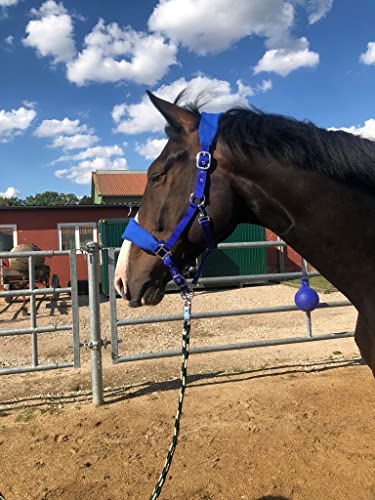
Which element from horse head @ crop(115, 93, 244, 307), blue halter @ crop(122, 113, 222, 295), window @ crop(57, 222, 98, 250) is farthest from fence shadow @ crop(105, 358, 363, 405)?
window @ crop(57, 222, 98, 250)

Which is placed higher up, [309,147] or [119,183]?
[119,183]

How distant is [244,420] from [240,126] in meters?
2.80

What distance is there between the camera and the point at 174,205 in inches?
71.0

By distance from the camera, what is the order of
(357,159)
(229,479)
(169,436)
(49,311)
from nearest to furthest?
1. (357,159)
2. (229,479)
3. (169,436)
4. (49,311)

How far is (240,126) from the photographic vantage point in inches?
71.2

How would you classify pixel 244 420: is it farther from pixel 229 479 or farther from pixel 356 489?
pixel 356 489

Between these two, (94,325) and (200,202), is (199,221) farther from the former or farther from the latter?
(94,325)

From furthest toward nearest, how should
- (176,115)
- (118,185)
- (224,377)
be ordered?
(118,185) → (224,377) → (176,115)

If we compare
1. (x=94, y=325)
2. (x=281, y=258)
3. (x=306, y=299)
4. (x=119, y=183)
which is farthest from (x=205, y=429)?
(x=119, y=183)

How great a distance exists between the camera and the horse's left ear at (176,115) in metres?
1.85

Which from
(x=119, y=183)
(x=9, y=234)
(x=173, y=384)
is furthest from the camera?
(x=119, y=183)

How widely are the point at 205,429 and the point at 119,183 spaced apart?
30.7 metres

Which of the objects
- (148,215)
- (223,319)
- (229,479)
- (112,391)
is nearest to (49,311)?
(223,319)

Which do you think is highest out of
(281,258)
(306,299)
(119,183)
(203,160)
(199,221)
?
(119,183)
